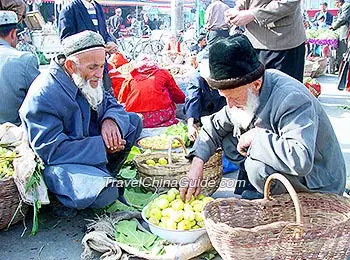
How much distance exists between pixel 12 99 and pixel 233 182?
1.74 metres

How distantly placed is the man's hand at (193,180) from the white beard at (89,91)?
759 mm

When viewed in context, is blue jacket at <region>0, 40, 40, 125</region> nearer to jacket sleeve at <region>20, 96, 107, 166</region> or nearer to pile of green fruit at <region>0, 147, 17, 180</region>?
pile of green fruit at <region>0, 147, 17, 180</region>

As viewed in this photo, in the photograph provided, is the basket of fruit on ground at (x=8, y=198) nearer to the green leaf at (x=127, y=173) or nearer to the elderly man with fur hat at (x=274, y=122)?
the green leaf at (x=127, y=173)

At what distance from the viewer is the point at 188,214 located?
2412mm

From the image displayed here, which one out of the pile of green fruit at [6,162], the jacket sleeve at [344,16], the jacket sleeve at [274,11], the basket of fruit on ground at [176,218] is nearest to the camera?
the basket of fruit on ground at [176,218]

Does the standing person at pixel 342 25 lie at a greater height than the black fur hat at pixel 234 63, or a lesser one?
lesser

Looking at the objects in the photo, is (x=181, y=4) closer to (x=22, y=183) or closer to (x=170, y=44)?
(x=170, y=44)

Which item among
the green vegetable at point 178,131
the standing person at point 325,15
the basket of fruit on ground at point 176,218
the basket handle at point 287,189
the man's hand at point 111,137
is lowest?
the standing person at point 325,15

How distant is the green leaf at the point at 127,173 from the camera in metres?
3.29

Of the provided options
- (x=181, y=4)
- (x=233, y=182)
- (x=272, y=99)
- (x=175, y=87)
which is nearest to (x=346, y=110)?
(x=175, y=87)

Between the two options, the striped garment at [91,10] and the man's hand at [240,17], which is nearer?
the man's hand at [240,17]

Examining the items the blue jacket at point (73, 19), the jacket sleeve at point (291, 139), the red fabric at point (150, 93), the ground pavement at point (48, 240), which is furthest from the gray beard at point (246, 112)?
the blue jacket at point (73, 19)

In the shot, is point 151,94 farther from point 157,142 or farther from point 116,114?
point 116,114

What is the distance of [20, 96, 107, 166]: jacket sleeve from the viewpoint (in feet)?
8.53
